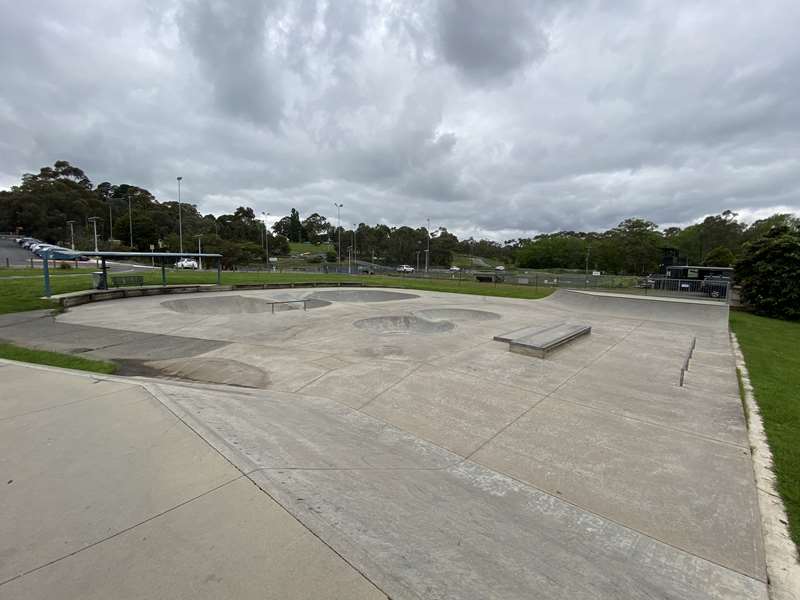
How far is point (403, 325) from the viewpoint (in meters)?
14.0

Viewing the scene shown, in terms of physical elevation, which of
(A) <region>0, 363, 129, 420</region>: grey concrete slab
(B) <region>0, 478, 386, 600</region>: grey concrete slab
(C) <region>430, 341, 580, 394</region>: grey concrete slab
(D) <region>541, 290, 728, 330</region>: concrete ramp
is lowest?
(C) <region>430, 341, 580, 394</region>: grey concrete slab

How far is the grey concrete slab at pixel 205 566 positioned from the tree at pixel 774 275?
27.6m

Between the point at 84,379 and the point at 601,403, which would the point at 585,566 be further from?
the point at 84,379

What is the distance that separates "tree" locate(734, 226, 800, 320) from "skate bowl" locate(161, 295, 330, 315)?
24.7 m

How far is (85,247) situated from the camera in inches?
2879

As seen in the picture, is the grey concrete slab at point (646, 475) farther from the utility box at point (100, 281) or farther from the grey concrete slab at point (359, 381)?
the utility box at point (100, 281)

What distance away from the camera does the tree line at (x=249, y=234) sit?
82812 mm

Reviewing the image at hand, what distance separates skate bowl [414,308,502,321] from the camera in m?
14.7

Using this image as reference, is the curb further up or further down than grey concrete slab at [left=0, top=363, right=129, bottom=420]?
further down

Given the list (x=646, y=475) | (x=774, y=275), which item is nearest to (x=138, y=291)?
(x=646, y=475)

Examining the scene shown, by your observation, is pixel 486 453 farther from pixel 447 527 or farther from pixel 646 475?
pixel 646 475

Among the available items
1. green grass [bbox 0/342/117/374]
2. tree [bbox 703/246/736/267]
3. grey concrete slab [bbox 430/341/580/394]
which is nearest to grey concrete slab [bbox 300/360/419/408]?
grey concrete slab [bbox 430/341/580/394]

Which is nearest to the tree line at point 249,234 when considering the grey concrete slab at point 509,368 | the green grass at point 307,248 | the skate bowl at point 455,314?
the green grass at point 307,248

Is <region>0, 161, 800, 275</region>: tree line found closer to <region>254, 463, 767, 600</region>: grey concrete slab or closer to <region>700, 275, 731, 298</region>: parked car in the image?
<region>700, 275, 731, 298</region>: parked car
